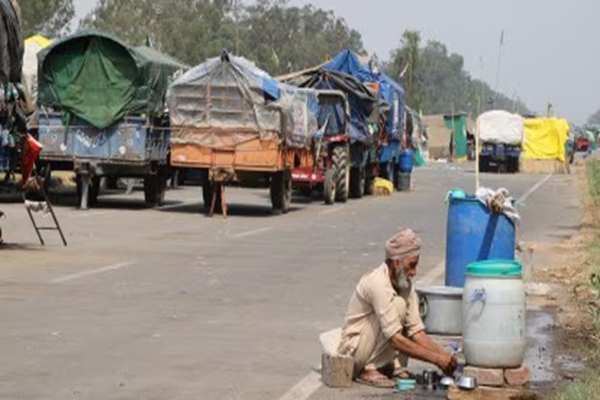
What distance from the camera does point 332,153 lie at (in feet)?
109

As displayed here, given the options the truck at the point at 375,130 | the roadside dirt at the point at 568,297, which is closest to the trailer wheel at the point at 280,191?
the truck at the point at 375,130

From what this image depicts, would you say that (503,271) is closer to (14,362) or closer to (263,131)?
(14,362)

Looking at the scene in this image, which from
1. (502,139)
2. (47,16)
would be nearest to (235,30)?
(47,16)

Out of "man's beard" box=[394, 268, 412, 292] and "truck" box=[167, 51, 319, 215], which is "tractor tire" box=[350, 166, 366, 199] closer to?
"truck" box=[167, 51, 319, 215]

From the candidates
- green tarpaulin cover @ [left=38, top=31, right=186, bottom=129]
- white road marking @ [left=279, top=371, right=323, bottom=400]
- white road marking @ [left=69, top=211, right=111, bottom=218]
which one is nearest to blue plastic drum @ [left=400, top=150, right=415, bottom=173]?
green tarpaulin cover @ [left=38, top=31, right=186, bottom=129]

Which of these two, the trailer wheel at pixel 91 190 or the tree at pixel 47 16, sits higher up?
the tree at pixel 47 16

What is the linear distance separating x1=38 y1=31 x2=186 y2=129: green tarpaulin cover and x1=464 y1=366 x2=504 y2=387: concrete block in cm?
1890

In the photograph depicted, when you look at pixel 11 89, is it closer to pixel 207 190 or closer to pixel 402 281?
pixel 207 190

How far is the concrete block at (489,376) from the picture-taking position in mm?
8773

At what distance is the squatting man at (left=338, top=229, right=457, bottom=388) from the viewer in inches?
350

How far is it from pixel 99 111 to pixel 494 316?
1896cm

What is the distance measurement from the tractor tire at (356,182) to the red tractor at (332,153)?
2.14 m

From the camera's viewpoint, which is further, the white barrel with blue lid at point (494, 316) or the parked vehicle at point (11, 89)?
the parked vehicle at point (11, 89)

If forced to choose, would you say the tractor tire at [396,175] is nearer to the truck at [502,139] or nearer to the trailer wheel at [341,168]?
the trailer wheel at [341,168]
